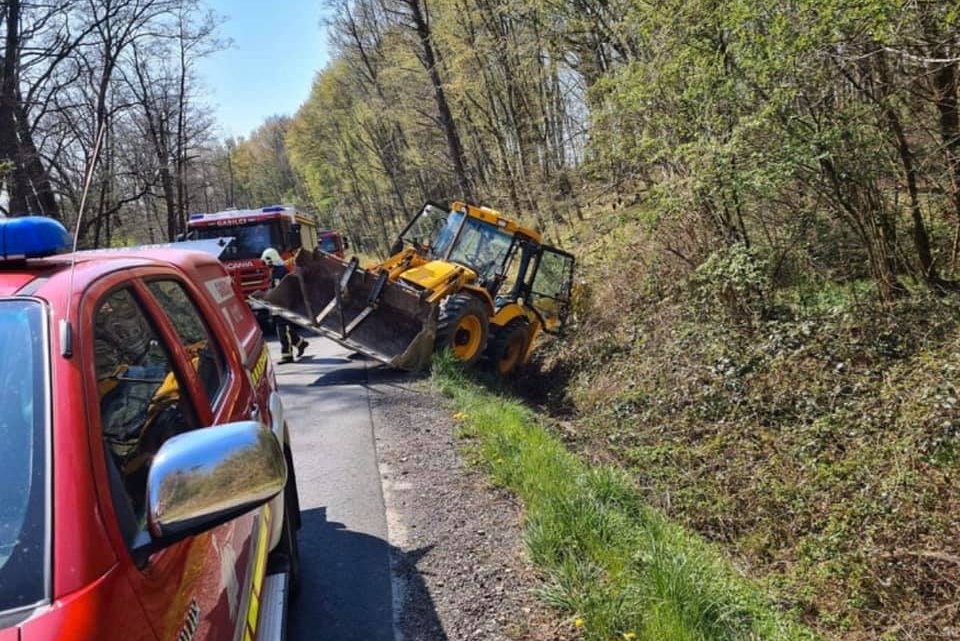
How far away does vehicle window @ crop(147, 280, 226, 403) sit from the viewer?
2324 mm

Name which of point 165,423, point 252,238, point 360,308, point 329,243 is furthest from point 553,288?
point 329,243

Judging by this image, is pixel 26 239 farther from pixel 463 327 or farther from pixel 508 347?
pixel 508 347

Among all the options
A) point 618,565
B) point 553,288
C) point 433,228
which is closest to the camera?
point 618,565

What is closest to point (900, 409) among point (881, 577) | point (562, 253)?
point (881, 577)

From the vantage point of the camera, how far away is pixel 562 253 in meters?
10.8

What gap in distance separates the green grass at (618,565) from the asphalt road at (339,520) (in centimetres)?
88

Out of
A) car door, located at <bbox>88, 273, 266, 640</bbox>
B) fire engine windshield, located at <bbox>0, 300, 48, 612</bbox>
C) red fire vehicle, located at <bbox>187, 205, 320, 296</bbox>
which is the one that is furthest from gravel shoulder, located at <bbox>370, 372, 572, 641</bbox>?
red fire vehicle, located at <bbox>187, 205, 320, 296</bbox>

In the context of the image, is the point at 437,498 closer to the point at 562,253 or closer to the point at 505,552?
the point at 505,552

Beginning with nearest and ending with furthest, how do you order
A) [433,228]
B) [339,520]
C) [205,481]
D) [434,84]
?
[205,481] < [339,520] < [433,228] < [434,84]

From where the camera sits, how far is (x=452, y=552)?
12.4ft

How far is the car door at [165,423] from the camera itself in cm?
136

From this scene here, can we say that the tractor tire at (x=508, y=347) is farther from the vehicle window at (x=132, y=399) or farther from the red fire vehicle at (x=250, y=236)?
the vehicle window at (x=132, y=399)

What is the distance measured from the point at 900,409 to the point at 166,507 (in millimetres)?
6158

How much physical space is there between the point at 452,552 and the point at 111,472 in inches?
105
